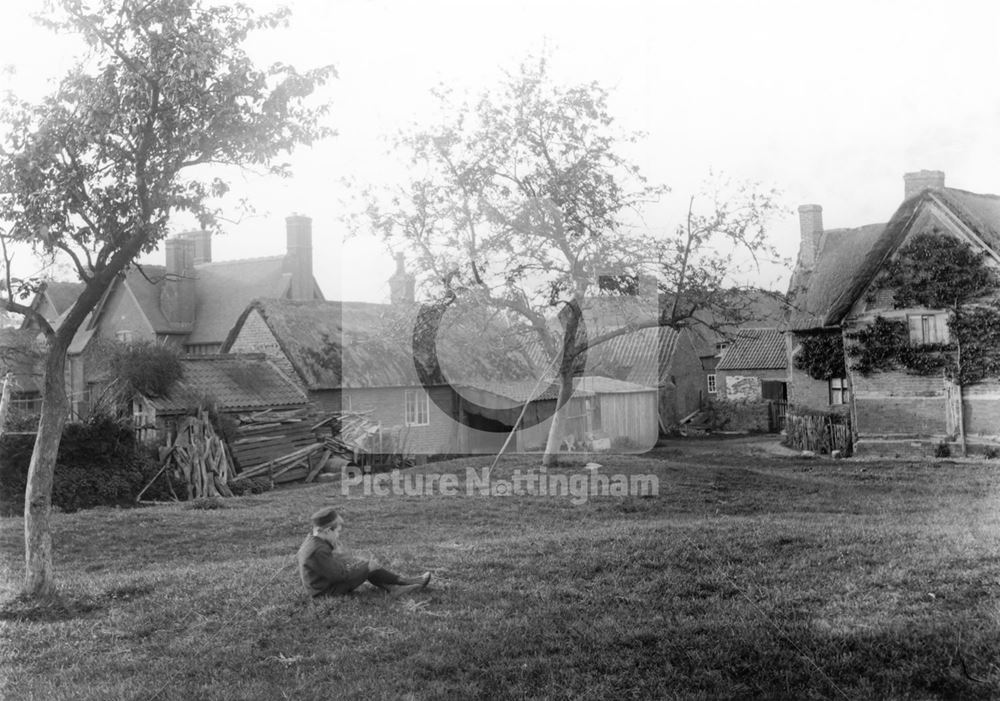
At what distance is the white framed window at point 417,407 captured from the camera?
93.0ft

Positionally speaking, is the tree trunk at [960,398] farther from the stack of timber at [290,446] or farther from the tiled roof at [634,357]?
the stack of timber at [290,446]

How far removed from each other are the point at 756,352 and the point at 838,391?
14052mm

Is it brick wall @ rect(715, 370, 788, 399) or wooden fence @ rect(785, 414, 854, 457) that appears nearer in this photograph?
wooden fence @ rect(785, 414, 854, 457)

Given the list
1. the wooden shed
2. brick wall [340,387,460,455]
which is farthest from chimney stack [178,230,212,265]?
the wooden shed

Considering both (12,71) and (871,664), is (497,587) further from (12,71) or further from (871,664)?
(12,71)

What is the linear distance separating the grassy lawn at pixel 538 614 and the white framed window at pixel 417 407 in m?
13.8

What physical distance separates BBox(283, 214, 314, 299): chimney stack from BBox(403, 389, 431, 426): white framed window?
477 inches

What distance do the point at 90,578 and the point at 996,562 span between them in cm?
1131

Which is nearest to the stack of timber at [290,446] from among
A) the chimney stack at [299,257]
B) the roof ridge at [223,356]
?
the roof ridge at [223,356]

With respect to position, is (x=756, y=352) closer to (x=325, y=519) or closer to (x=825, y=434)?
(x=825, y=434)

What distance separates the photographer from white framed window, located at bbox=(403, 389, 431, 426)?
Result: 93.0 feet

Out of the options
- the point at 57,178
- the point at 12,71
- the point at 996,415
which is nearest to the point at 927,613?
the point at 57,178

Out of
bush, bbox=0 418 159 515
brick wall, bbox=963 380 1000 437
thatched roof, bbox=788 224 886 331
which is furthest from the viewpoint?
thatched roof, bbox=788 224 886 331

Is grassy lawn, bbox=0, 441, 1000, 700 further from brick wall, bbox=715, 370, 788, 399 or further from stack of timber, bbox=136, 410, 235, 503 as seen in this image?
brick wall, bbox=715, 370, 788, 399
